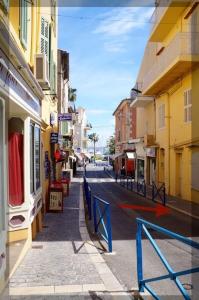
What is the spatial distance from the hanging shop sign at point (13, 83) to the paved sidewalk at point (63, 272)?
9.41ft

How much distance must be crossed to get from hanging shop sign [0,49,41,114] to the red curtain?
0.75 meters

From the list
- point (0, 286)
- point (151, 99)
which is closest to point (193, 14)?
point (151, 99)

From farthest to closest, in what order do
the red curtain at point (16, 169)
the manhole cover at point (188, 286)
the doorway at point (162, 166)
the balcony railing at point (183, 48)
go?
1. the doorway at point (162, 166)
2. the balcony railing at point (183, 48)
3. the red curtain at point (16, 169)
4. the manhole cover at point (188, 286)

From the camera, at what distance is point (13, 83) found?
23.9 ft

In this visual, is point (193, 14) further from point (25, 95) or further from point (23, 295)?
point (23, 295)

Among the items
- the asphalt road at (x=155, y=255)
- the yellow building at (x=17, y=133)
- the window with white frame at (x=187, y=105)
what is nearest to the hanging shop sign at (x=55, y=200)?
the asphalt road at (x=155, y=255)

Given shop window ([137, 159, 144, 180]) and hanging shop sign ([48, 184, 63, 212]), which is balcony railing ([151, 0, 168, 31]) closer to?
hanging shop sign ([48, 184, 63, 212])

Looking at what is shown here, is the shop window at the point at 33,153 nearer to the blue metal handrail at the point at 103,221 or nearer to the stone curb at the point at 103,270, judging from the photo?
the blue metal handrail at the point at 103,221

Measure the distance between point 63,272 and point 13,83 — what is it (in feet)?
10.5

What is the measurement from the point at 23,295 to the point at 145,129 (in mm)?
29796

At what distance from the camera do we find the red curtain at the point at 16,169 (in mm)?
8656

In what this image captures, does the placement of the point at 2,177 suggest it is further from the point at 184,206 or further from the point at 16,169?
the point at 184,206

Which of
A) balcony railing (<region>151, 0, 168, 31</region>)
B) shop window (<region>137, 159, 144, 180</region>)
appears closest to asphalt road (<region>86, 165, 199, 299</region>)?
balcony railing (<region>151, 0, 168, 31</region>)

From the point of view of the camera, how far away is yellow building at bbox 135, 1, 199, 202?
20.5 metres
